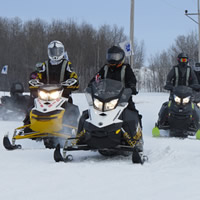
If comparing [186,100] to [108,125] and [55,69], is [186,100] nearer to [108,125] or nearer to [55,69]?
[55,69]

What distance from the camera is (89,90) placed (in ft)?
16.0

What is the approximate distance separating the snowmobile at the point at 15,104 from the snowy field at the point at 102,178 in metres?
7.19

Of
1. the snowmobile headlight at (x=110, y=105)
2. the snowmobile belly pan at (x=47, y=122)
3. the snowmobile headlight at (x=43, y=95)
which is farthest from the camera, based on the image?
the snowmobile headlight at (x=43, y=95)

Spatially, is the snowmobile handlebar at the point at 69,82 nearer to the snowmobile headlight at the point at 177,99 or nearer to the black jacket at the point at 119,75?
the black jacket at the point at 119,75

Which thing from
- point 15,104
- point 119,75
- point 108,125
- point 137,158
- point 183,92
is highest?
point 119,75

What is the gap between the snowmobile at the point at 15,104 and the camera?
12.3 meters

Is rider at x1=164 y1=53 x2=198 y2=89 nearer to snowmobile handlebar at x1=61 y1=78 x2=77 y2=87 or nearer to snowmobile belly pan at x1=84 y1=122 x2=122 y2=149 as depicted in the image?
snowmobile handlebar at x1=61 y1=78 x2=77 y2=87

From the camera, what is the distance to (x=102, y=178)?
142 inches

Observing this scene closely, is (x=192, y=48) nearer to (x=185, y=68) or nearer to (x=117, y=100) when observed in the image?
(x=185, y=68)

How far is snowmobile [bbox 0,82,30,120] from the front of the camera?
40.2ft

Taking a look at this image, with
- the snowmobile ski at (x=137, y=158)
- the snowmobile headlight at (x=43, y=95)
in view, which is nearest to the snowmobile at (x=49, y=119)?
the snowmobile headlight at (x=43, y=95)

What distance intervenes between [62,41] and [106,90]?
42.4 meters

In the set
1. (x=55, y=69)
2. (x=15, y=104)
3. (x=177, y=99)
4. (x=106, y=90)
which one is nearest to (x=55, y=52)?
(x=55, y=69)

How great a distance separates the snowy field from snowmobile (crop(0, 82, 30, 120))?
7195mm
